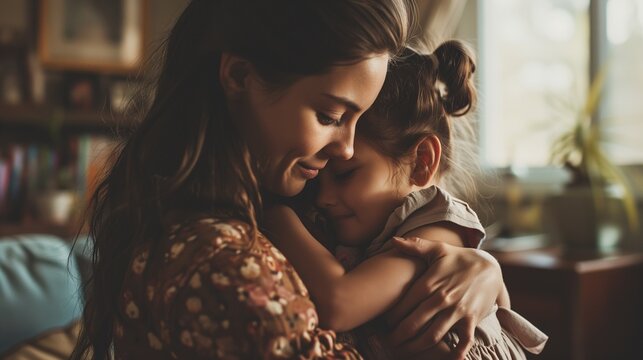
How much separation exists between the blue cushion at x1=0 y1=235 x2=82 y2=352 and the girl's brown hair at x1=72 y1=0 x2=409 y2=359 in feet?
2.36

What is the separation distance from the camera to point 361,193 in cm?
109

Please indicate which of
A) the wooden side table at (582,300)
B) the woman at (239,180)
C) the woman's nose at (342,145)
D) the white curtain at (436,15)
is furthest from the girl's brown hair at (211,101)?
the white curtain at (436,15)

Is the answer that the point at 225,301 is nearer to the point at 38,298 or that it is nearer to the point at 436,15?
the point at 38,298

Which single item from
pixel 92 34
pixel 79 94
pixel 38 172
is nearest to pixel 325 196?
pixel 38 172

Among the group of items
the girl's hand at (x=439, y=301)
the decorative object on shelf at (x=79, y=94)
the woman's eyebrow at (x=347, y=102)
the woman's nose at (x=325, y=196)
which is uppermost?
the woman's eyebrow at (x=347, y=102)

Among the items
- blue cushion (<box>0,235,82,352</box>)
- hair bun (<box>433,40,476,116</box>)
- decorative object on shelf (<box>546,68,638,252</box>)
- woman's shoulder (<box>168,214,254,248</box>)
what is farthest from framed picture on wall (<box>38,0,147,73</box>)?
woman's shoulder (<box>168,214,254,248</box>)

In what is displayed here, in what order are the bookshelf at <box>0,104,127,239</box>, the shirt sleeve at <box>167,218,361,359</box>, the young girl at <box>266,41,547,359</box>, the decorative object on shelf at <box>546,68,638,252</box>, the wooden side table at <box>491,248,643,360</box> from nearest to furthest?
the shirt sleeve at <box>167,218,361,359</box> < the young girl at <box>266,41,547,359</box> < the wooden side table at <box>491,248,643,360</box> < the decorative object on shelf at <box>546,68,638,252</box> < the bookshelf at <box>0,104,127,239</box>

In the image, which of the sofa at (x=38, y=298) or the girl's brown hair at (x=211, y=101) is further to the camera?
the sofa at (x=38, y=298)

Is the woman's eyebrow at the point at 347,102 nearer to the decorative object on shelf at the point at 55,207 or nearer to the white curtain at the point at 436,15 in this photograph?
the white curtain at the point at 436,15

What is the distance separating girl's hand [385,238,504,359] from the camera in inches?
37.2

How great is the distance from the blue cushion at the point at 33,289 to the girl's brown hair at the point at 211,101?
2.36 feet

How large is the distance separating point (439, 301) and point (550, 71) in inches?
92.5

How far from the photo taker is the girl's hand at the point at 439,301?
95cm

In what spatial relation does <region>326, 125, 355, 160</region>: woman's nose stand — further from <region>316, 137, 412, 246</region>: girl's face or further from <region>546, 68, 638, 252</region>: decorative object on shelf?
<region>546, 68, 638, 252</region>: decorative object on shelf
